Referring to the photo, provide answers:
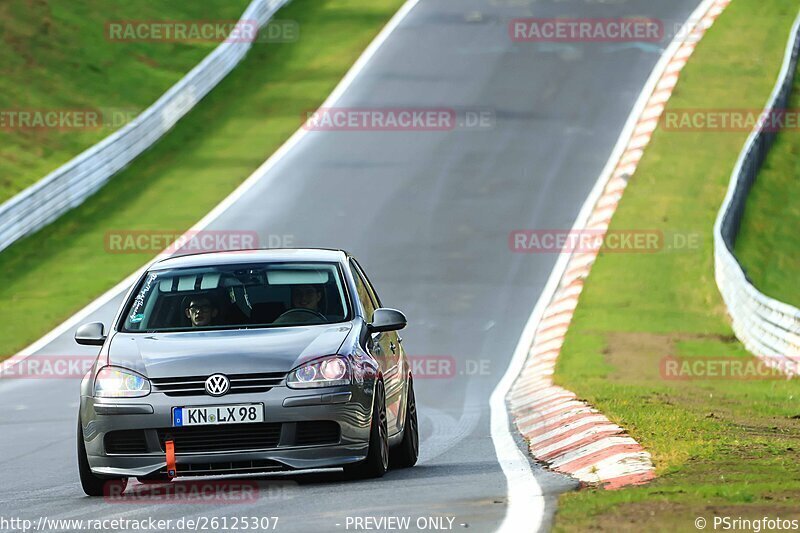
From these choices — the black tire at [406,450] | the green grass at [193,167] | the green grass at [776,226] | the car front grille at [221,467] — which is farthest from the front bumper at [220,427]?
the green grass at [776,226]

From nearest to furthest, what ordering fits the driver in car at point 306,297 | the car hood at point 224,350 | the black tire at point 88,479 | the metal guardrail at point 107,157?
the car hood at point 224,350, the black tire at point 88,479, the driver in car at point 306,297, the metal guardrail at point 107,157

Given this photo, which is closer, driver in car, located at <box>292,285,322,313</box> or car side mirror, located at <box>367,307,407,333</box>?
car side mirror, located at <box>367,307,407,333</box>

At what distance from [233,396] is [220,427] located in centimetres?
20

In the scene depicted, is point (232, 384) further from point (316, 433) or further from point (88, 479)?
point (88, 479)

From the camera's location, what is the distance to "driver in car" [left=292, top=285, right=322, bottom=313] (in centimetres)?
973

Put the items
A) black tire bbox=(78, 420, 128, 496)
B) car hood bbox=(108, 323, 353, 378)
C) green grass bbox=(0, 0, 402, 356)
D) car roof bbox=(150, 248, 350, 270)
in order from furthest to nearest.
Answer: green grass bbox=(0, 0, 402, 356) → car roof bbox=(150, 248, 350, 270) → black tire bbox=(78, 420, 128, 496) → car hood bbox=(108, 323, 353, 378)

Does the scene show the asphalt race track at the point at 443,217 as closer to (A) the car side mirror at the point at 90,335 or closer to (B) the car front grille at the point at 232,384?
(B) the car front grille at the point at 232,384

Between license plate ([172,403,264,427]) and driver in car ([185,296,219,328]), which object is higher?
driver in car ([185,296,219,328])

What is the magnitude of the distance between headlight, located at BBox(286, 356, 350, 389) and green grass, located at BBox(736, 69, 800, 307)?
16181 millimetres

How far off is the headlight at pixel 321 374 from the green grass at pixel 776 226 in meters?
16.2

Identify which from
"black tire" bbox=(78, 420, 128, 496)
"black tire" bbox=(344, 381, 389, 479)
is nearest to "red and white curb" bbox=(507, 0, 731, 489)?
"black tire" bbox=(344, 381, 389, 479)

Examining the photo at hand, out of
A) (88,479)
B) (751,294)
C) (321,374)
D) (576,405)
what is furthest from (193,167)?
(321,374)

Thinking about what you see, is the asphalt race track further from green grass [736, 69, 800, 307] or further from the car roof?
green grass [736, 69, 800, 307]

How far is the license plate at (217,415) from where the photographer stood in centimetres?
855
